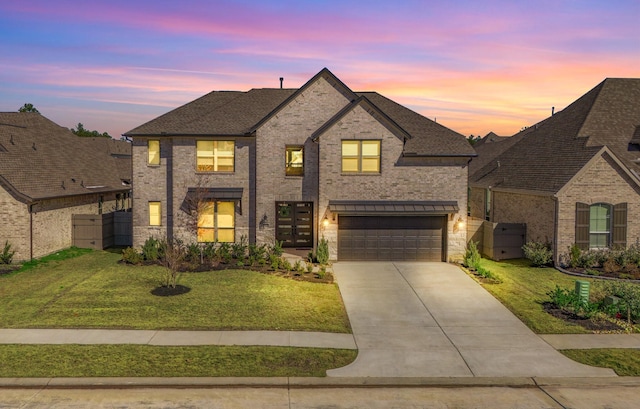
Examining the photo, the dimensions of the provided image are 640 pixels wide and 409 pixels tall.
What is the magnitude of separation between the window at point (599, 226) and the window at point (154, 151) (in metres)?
21.3

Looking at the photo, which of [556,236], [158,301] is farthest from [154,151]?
[556,236]

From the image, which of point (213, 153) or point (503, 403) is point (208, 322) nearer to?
point (503, 403)

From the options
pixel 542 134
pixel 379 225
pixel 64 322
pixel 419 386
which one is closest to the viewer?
pixel 419 386

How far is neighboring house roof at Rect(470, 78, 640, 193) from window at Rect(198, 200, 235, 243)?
50.9ft

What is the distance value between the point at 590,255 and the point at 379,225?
9.59m

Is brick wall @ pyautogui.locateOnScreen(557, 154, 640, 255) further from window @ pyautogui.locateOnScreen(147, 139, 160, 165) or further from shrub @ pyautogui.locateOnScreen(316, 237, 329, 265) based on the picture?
window @ pyautogui.locateOnScreen(147, 139, 160, 165)

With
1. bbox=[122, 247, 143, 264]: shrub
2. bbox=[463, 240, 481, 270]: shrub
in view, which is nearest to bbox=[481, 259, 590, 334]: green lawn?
bbox=[463, 240, 481, 270]: shrub

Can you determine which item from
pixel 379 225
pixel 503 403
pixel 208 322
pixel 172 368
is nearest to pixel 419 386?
pixel 503 403

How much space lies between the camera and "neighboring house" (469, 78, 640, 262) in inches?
886

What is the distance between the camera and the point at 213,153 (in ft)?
82.5

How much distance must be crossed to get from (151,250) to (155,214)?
307 centimetres

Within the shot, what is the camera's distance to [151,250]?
22984 millimetres

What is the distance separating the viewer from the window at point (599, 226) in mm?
22750

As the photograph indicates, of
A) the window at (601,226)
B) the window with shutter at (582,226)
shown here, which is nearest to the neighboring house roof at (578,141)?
the window with shutter at (582,226)
